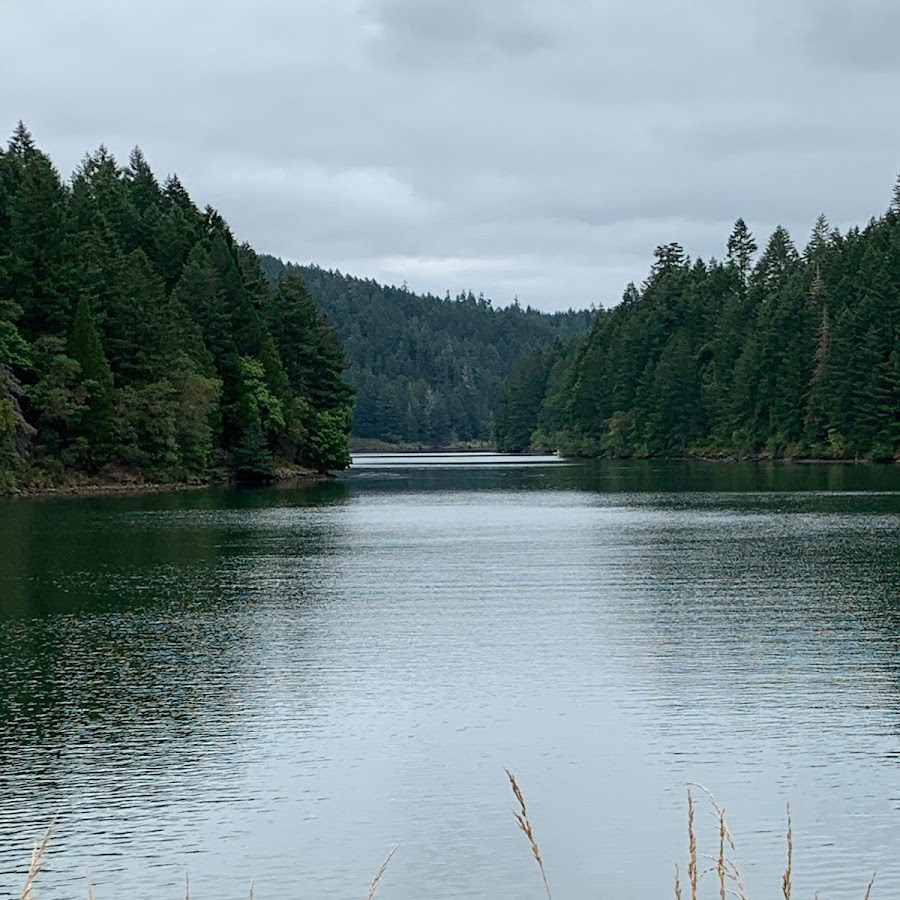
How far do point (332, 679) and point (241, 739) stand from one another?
5.38 metres

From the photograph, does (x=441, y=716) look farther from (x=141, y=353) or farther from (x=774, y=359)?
(x=774, y=359)

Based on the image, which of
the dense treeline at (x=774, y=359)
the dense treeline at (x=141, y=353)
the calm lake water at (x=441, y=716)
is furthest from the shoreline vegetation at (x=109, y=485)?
the dense treeline at (x=774, y=359)

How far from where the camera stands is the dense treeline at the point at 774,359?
468 ft

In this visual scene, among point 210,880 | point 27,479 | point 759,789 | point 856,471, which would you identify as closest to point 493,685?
point 759,789

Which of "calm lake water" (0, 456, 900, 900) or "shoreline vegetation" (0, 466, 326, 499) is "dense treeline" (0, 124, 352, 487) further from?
"calm lake water" (0, 456, 900, 900)

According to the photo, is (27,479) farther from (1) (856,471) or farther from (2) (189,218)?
(1) (856,471)

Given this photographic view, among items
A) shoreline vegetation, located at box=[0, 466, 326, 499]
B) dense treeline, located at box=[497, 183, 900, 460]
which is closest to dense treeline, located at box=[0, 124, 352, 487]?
shoreline vegetation, located at box=[0, 466, 326, 499]

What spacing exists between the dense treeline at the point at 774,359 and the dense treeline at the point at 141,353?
47.9 meters

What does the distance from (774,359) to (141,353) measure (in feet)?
267

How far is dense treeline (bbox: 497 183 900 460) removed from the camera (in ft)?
468

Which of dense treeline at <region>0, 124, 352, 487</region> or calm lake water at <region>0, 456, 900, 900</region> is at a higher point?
dense treeline at <region>0, 124, 352, 487</region>

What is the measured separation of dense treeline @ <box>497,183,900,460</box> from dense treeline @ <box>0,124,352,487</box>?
47894mm

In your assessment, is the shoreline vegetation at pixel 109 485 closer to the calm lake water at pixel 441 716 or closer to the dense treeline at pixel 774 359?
the calm lake water at pixel 441 716

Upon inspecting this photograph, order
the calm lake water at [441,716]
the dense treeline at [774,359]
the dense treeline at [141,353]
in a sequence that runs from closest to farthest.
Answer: the calm lake water at [441,716] → the dense treeline at [141,353] → the dense treeline at [774,359]
